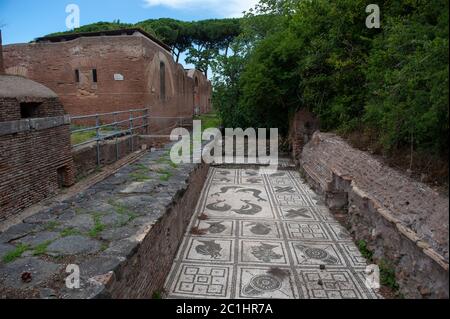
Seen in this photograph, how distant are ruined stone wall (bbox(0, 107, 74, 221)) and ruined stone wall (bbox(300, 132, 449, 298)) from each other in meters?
4.47

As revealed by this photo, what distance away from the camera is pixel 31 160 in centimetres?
489

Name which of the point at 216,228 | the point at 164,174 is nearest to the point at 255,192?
the point at 216,228

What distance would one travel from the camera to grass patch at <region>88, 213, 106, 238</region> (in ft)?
10.8

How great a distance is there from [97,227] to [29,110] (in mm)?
2900

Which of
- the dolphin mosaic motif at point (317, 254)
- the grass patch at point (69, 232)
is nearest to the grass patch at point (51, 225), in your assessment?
the grass patch at point (69, 232)

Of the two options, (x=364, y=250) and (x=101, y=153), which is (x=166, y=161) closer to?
(x=101, y=153)

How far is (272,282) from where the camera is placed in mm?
4004

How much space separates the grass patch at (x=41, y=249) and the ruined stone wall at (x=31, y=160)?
1634 millimetres

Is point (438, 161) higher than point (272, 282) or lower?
higher
